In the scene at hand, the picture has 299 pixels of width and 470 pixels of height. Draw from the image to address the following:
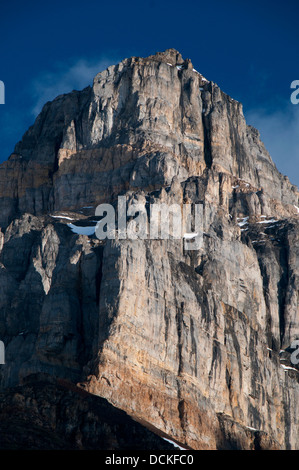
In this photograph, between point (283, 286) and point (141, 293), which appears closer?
point (141, 293)

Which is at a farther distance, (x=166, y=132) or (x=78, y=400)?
(x=166, y=132)

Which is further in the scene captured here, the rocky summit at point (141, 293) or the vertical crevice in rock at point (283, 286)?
the vertical crevice in rock at point (283, 286)

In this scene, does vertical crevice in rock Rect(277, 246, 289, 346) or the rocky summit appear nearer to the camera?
the rocky summit

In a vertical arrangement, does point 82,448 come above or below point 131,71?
below

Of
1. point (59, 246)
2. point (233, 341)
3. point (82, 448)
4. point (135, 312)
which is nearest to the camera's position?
point (82, 448)

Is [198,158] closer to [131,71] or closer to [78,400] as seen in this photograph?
[131,71]

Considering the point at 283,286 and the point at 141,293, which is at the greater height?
the point at 283,286
